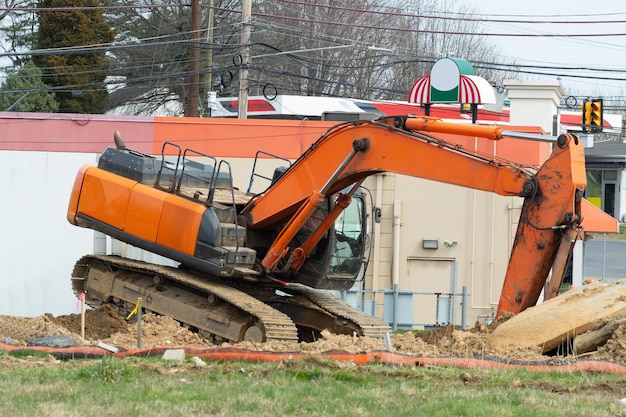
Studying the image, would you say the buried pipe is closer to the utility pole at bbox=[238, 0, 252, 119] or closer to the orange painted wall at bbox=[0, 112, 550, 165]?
the orange painted wall at bbox=[0, 112, 550, 165]

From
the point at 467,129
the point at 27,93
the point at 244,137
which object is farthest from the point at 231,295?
the point at 27,93

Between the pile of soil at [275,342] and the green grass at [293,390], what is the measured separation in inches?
62.8

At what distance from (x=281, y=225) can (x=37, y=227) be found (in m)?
11.9

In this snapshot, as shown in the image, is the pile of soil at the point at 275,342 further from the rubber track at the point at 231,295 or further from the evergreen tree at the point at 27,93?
the evergreen tree at the point at 27,93

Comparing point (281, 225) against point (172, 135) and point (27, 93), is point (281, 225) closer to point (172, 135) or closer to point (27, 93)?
point (172, 135)

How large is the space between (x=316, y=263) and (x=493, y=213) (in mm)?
10081

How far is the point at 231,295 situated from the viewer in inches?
620

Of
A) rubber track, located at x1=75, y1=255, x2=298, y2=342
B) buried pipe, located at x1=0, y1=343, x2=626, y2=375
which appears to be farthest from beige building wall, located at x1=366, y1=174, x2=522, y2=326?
buried pipe, located at x1=0, y1=343, x2=626, y2=375

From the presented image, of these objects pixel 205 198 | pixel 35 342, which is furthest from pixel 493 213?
pixel 35 342

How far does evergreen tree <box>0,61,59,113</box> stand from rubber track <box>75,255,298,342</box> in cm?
2855

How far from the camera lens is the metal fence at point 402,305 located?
23.9m

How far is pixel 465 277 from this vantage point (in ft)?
85.0

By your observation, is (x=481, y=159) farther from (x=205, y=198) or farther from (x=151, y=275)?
(x=151, y=275)

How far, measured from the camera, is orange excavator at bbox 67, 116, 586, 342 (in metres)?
13.1
